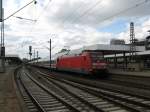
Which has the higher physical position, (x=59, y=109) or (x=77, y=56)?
(x=77, y=56)

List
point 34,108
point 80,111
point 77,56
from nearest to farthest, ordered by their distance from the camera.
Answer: point 80,111 < point 34,108 < point 77,56

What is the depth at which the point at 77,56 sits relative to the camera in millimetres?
38875

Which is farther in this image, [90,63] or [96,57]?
[96,57]

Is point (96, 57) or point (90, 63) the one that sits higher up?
point (96, 57)

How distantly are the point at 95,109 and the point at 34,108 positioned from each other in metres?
3.26

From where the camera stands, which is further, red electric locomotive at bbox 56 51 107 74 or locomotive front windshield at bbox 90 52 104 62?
locomotive front windshield at bbox 90 52 104 62

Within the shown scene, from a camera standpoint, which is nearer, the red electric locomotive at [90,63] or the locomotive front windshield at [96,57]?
the red electric locomotive at [90,63]

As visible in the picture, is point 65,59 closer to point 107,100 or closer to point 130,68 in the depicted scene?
point 130,68

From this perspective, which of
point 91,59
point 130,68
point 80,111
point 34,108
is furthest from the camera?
point 130,68

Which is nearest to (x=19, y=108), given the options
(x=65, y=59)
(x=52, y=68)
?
(x=65, y=59)

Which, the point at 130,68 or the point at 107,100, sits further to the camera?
the point at 130,68

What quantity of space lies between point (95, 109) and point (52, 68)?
53.7 meters

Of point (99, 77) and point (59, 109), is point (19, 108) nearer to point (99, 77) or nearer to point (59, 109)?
point (59, 109)

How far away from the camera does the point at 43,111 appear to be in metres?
12.7
